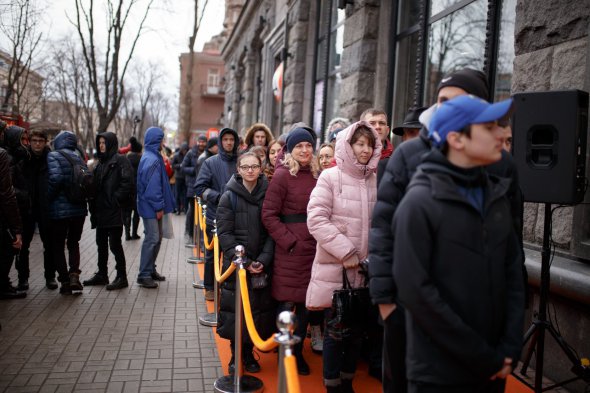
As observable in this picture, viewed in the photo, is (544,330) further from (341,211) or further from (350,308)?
(341,211)

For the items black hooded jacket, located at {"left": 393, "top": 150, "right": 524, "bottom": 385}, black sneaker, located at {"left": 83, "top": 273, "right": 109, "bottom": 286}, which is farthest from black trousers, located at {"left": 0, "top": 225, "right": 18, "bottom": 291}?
black hooded jacket, located at {"left": 393, "top": 150, "right": 524, "bottom": 385}

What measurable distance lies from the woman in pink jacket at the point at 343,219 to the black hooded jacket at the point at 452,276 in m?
1.62

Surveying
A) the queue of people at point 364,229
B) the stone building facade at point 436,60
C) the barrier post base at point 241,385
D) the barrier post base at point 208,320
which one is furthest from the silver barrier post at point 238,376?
the stone building facade at point 436,60

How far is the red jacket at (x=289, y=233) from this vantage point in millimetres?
4465

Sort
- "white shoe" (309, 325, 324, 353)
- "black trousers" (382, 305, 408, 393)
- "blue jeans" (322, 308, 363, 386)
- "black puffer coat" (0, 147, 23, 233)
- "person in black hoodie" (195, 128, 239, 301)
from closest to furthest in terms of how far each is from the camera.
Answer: "black trousers" (382, 305, 408, 393), "blue jeans" (322, 308, 363, 386), "white shoe" (309, 325, 324, 353), "black puffer coat" (0, 147, 23, 233), "person in black hoodie" (195, 128, 239, 301)

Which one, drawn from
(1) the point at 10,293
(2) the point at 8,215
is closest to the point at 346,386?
(2) the point at 8,215

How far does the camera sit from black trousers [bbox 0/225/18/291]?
19.7 feet

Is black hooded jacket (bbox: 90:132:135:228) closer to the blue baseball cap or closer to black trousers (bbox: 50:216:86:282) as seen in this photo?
black trousers (bbox: 50:216:86:282)

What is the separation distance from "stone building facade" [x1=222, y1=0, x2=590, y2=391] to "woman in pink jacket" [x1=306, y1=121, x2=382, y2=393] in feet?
5.62

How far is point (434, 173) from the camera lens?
92.0 inches

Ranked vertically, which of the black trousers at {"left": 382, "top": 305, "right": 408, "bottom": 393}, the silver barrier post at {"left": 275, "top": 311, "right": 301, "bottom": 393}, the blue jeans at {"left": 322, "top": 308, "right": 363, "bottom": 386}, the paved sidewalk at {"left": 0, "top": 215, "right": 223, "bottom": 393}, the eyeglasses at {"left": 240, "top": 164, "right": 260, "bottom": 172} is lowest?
the paved sidewalk at {"left": 0, "top": 215, "right": 223, "bottom": 393}

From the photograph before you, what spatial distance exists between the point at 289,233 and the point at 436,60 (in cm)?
447

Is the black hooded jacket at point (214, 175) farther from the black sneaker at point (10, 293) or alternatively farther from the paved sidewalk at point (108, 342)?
the black sneaker at point (10, 293)

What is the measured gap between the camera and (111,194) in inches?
284
